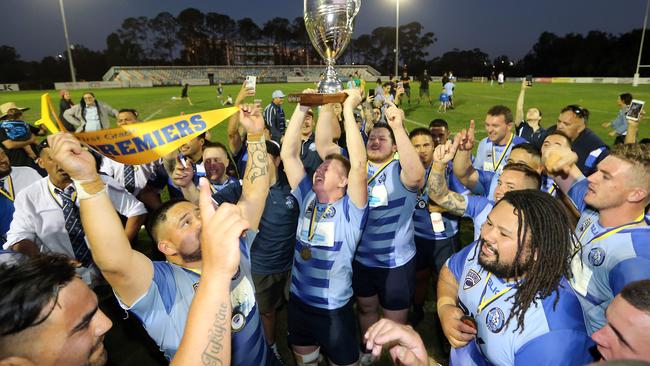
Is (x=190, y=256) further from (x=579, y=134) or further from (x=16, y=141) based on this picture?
(x=579, y=134)

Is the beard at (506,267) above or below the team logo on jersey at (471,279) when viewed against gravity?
above

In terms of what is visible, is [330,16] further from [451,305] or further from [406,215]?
[451,305]

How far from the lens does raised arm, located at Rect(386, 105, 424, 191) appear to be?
3102 mm

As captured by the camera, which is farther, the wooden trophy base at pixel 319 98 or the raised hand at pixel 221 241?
the wooden trophy base at pixel 319 98

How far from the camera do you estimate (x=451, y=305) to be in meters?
2.35

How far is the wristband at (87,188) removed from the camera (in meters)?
1.56

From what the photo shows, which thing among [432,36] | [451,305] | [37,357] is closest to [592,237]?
[451,305]

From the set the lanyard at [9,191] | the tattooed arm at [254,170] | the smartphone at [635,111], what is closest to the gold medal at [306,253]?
the tattooed arm at [254,170]

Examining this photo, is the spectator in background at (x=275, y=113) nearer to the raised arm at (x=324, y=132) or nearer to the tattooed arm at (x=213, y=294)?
the raised arm at (x=324, y=132)

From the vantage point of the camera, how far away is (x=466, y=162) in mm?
3803

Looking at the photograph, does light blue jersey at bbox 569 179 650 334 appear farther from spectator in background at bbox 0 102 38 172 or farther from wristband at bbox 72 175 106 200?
spectator in background at bbox 0 102 38 172

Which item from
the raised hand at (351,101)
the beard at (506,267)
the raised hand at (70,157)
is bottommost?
the beard at (506,267)

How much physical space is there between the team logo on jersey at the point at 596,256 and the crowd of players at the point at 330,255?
0.03 ft

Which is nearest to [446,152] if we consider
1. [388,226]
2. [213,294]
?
[388,226]
